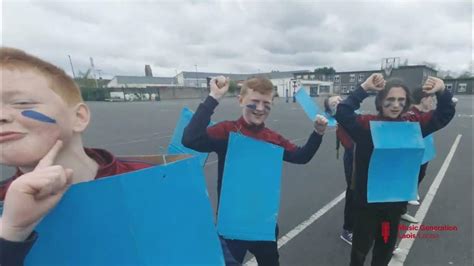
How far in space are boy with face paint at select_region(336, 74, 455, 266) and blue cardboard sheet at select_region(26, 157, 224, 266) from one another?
1.47 metres

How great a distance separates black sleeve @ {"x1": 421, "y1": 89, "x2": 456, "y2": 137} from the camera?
1936 mm

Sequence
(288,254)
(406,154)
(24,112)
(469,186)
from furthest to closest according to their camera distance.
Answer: (469,186) < (288,254) < (406,154) < (24,112)

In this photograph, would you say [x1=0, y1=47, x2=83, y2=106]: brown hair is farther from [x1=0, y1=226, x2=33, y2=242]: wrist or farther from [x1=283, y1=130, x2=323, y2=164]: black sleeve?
[x1=283, y1=130, x2=323, y2=164]: black sleeve

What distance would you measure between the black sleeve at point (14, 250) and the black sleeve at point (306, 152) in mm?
1576

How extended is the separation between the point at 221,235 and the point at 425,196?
13.1 feet

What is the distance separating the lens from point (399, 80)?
2.05 metres

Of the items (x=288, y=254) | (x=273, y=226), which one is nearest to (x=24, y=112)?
(x=273, y=226)

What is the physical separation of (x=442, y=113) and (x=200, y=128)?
186 centimetres

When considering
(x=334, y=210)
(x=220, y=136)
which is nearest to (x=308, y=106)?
(x=220, y=136)

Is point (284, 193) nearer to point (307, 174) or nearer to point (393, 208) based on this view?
point (307, 174)

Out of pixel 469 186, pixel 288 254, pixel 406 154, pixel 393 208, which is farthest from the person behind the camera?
pixel 469 186

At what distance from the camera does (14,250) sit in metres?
0.68

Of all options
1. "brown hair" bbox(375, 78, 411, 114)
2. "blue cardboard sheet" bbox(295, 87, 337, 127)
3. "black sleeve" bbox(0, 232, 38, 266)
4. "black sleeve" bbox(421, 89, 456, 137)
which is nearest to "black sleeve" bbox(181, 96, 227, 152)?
"blue cardboard sheet" bbox(295, 87, 337, 127)

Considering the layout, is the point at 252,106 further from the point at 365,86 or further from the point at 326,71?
the point at 326,71
